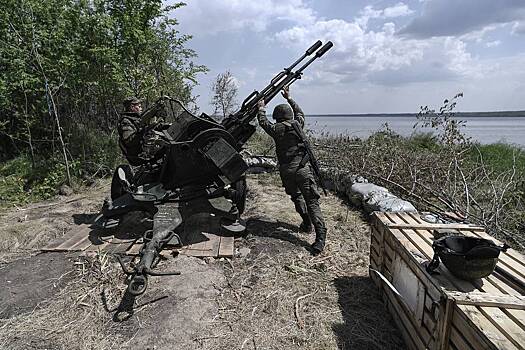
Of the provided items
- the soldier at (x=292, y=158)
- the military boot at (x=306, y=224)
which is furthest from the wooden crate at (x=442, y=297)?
the military boot at (x=306, y=224)

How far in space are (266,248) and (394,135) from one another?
6.31 meters

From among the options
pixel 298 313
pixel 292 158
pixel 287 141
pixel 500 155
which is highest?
pixel 287 141

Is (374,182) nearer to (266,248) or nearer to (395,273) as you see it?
(266,248)

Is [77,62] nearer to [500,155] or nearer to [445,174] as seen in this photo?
[445,174]

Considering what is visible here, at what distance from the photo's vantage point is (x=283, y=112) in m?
5.05

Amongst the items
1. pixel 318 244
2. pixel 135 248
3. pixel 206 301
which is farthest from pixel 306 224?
pixel 135 248

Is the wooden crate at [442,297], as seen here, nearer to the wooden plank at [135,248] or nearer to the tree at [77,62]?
the wooden plank at [135,248]

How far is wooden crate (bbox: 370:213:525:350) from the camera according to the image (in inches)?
77.2

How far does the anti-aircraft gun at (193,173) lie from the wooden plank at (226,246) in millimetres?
132

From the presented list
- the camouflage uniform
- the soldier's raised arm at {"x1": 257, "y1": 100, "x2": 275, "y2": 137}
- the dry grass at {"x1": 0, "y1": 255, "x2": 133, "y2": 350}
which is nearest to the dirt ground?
the dry grass at {"x1": 0, "y1": 255, "x2": 133, "y2": 350}

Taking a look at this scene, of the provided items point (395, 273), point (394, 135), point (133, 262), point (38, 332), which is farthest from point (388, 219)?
point (394, 135)

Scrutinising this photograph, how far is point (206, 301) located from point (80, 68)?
7360mm

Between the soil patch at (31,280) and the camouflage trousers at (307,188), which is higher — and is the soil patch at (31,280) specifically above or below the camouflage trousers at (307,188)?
below

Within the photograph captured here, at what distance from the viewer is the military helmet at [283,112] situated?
5059 mm
